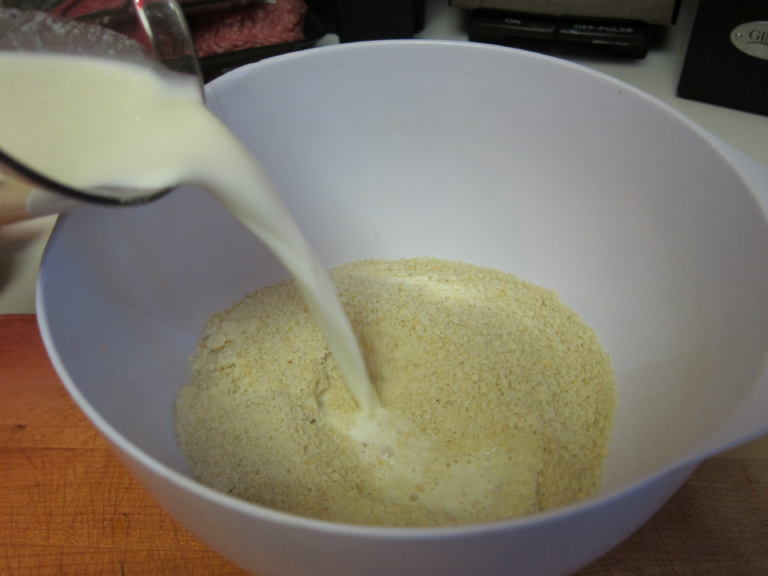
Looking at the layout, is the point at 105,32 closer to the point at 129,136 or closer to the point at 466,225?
the point at 129,136

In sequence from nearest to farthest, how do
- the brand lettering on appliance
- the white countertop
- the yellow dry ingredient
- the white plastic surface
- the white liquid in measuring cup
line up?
the white plastic surface < the white liquid in measuring cup < the yellow dry ingredient < the white countertop < the brand lettering on appliance

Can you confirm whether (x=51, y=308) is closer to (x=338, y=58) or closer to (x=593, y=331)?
(x=338, y=58)

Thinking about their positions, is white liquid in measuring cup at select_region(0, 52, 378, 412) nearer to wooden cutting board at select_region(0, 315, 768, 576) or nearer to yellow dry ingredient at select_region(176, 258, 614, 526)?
yellow dry ingredient at select_region(176, 258, 614, 526)

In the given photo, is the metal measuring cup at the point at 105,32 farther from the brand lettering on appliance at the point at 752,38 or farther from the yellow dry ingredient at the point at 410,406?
the brand lettering on appliance at the point at 752,38

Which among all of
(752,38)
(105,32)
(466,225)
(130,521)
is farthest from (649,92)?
(130,521)

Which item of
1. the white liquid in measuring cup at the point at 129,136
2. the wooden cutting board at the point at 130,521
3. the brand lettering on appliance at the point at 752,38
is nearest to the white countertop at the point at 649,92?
the brand lettering on appliance at the point at 752,38

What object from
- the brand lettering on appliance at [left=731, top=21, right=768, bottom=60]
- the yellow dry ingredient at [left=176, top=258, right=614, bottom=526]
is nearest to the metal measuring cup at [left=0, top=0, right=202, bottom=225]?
the yellow dry ingredient at [left=176, top=258, right=614, bottom=526]
